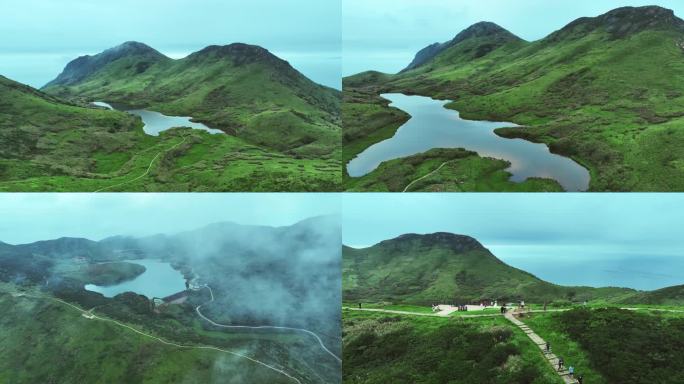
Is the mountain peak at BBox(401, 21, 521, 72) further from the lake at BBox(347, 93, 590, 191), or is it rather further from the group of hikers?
the group of hikers

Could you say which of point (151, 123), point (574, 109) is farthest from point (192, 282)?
point (574, 109)

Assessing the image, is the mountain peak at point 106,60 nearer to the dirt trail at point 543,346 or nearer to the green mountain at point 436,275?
the green mountain at point 436,275

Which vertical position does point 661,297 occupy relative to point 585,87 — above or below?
below

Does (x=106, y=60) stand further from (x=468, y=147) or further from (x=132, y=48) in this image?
(x=468, y=147)

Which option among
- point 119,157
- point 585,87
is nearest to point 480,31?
point 585,87

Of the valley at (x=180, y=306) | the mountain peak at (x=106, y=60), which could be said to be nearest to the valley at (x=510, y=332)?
the valley at (x=180, y=306)

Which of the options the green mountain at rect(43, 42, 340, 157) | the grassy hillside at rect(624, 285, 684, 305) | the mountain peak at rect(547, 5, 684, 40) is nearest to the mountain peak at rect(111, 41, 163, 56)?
the green mountain at rect(43, 42, 340, 157)

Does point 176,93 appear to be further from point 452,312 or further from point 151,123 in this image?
point 452,312
